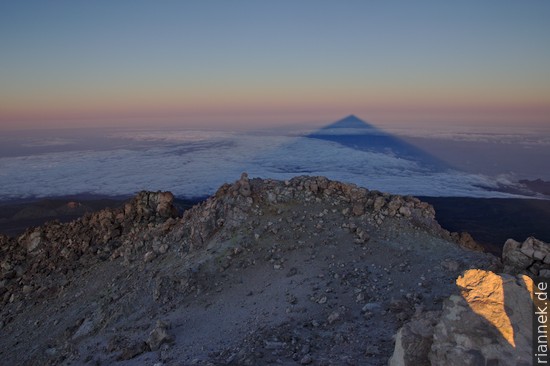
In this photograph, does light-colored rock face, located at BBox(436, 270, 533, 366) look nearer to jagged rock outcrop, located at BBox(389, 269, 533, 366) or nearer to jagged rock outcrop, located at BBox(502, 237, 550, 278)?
jagged rock outcrop, located at BBox(389, 269, 533, 366)

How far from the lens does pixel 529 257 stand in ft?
15.4

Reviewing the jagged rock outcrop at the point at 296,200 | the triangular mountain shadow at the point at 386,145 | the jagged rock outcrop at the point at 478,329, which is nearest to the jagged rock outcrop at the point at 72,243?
the jagged rock outcrop at the point at 296,200

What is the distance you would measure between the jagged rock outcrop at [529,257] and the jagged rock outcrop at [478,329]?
1823 mm

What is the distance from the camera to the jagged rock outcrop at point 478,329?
8.86 ft

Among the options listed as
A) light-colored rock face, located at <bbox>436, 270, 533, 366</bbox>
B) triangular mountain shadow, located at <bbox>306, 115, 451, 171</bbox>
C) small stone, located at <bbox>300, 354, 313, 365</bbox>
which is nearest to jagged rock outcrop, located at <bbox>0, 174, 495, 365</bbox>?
small stone, located at <bbox>300, 354, 313, 365</bbox>

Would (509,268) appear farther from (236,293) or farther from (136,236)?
(136,236)

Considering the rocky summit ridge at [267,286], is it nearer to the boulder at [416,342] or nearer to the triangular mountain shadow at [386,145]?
the boulder at [416,342]

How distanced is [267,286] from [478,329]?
3454 millimetres

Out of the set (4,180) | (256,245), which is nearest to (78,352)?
(256,245)

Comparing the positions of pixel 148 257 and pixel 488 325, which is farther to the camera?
pixel 148 257

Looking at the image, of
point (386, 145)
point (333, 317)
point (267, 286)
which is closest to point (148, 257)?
point (267, 286)

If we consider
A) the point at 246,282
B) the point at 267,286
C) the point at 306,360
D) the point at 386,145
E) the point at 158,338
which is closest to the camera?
the point at 306,360

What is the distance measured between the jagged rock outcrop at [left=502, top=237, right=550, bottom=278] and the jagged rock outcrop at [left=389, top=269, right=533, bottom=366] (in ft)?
5.98

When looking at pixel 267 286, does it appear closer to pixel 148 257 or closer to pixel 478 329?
pixel 148 257
